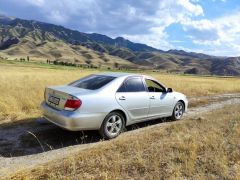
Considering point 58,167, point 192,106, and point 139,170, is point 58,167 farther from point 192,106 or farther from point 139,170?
point 192,106

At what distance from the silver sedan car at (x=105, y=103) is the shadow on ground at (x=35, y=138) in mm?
466

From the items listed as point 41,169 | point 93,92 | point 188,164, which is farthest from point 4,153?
point 188,164

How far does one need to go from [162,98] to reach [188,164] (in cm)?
403

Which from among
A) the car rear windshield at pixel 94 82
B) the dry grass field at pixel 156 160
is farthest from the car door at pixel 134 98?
the dry grass field at pixel 156 160

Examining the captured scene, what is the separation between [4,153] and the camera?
6.32m

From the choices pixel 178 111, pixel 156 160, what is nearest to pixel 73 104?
pixel 156 160

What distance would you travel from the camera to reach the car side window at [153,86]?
352 inches

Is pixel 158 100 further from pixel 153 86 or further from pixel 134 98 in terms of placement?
pixel 134 98

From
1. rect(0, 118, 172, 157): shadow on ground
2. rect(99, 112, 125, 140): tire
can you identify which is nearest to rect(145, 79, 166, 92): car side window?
rect(0, 118, 172, 157): shadow on ground

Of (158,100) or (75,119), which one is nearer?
(75,119)

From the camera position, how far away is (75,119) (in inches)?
266

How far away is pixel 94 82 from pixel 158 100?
2.14m

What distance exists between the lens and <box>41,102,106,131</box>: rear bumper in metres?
6.77

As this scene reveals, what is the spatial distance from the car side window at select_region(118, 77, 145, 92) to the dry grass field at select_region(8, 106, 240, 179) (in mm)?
1371
